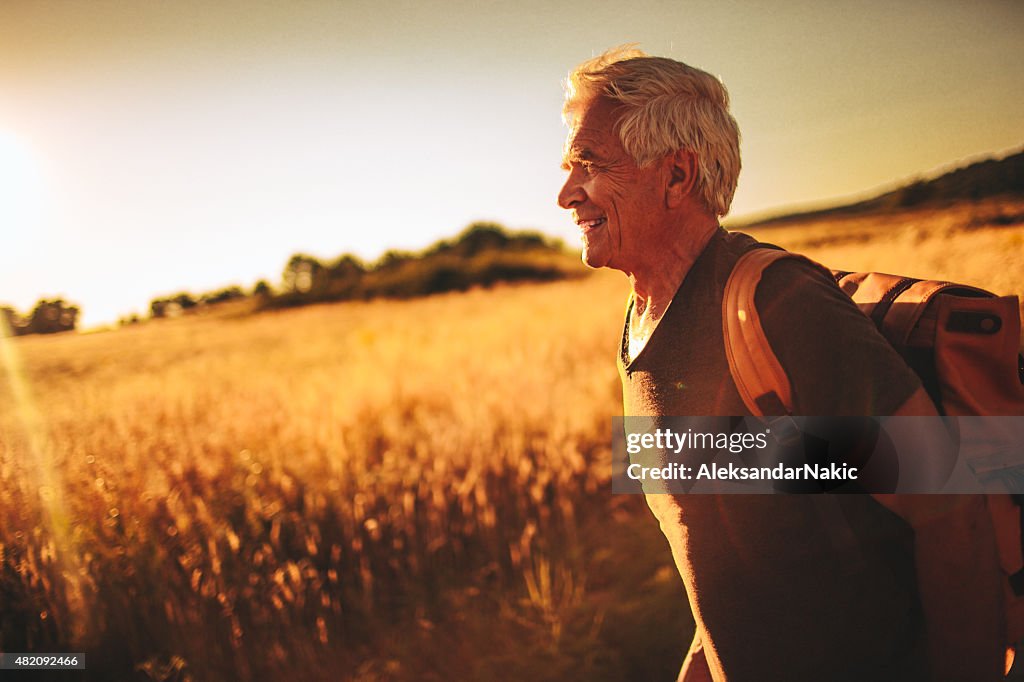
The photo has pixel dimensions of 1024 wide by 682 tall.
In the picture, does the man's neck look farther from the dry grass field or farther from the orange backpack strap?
the dry grass field

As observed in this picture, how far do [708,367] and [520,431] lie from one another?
2.90 m

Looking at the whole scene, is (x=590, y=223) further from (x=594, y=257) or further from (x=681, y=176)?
(x=681, y=176)

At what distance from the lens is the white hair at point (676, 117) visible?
1.28 meters

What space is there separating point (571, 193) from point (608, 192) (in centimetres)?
13

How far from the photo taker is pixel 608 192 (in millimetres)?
1371

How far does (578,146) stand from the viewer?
4.63 ft

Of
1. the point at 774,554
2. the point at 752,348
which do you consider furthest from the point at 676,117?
the point at 774,554

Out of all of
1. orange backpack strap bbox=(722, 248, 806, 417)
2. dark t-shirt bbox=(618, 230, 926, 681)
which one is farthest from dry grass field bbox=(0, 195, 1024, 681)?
orange backpack strap bbox=(722, 248, 806, 417)

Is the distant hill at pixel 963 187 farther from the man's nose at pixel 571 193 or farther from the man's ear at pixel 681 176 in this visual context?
the man's nose at pixel 571 193

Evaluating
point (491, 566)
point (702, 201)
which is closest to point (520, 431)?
point (491, 566)

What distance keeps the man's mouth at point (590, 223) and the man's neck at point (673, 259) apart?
0.16 metres

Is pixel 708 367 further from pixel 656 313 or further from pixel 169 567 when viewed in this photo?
pixel 169 567

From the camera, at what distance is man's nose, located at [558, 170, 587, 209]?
4.74 feet
